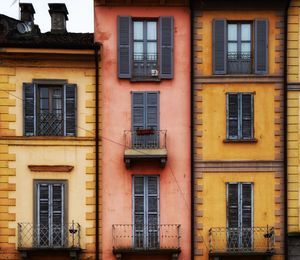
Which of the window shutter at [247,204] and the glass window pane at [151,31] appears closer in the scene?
the window shutter at [247,204]

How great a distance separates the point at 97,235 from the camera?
18062 mm

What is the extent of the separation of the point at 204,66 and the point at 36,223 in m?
7.96

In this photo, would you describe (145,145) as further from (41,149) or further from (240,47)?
(240,47)

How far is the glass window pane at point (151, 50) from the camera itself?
18.4 m

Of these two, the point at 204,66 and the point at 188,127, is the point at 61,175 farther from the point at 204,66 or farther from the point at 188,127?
the point at 204,66

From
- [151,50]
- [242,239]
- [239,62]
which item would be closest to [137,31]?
[151,50]

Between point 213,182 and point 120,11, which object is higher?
point 120,11

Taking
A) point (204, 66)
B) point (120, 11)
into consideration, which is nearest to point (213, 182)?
point (204, 66)

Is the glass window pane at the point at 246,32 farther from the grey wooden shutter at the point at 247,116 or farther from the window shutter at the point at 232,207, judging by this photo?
the window shutter at the point at 232,207

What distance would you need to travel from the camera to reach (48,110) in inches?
717

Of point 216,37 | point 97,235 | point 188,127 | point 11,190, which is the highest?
point 216,37

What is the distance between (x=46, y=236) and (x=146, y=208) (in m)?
3.54

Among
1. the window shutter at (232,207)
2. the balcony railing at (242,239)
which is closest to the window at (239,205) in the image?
the window shutter at (232,207)

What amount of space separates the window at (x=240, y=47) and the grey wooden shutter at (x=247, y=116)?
97 centimetres
